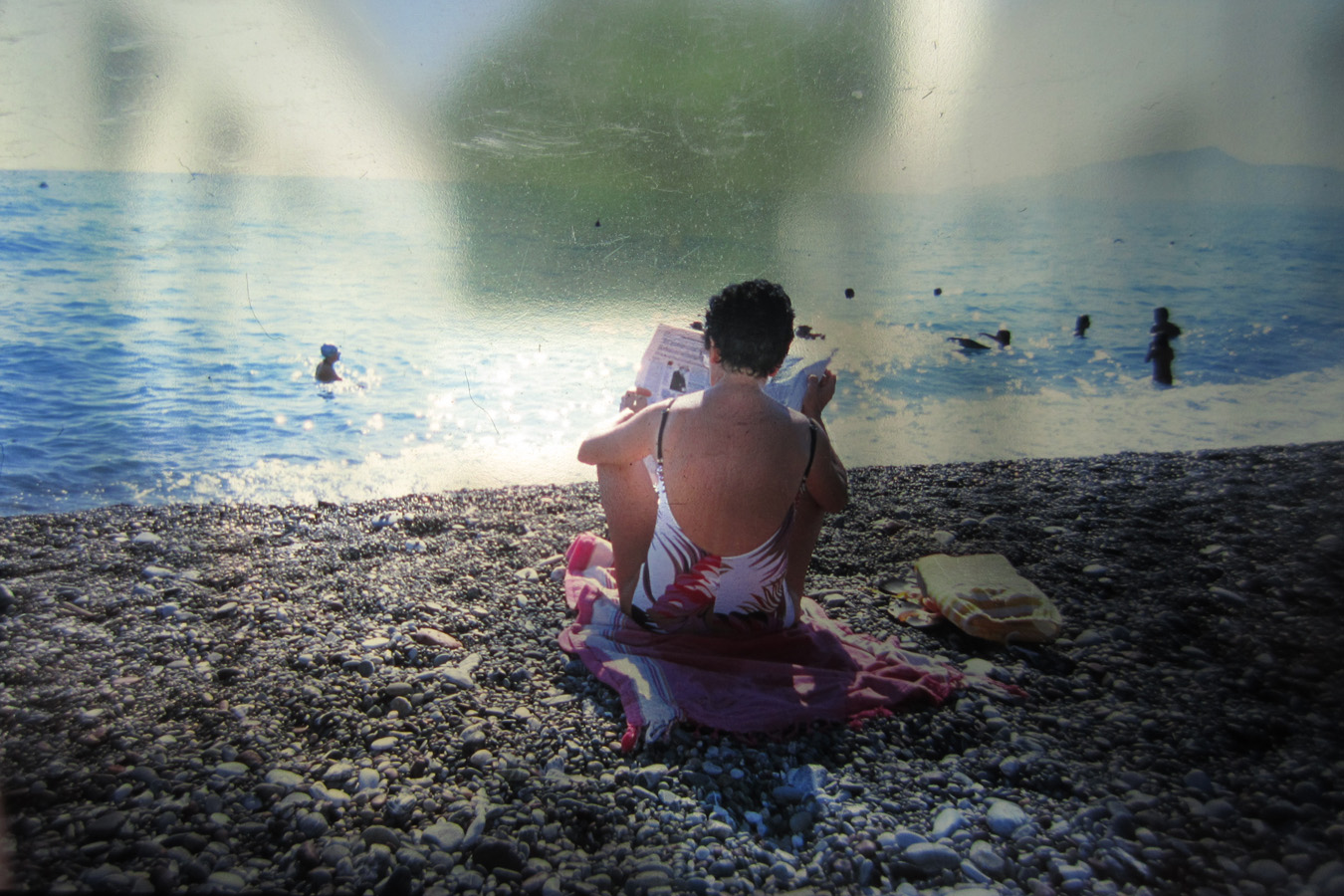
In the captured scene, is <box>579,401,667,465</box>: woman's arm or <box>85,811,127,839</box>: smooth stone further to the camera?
<box>579,401,667,465</box>: woman's arm

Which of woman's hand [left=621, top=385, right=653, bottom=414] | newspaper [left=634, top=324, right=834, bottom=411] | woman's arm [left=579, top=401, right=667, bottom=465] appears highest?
newspaper [left=634, top=324, right=834, bottom=411]

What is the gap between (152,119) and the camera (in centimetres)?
323

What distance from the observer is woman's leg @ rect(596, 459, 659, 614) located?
99.6 inches

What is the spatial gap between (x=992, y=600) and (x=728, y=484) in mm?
1174

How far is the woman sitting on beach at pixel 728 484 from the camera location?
224cm

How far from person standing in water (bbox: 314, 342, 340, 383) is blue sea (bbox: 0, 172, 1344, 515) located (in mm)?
55

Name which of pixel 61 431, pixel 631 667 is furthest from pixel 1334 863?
pixel 61 431

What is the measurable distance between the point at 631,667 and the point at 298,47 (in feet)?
10.1

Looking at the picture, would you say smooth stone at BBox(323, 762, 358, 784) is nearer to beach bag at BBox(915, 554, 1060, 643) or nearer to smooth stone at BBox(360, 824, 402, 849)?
smooth stone at BBox(360, 824, 402, 849)

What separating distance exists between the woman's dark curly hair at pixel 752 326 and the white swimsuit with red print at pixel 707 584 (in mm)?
271

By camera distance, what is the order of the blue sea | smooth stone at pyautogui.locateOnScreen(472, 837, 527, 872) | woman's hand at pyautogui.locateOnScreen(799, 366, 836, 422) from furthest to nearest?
the blue sea
woman's hand at pyautogui.locateOnScreen(799, 366, 836, 422)
smooth stone at pyautogui.locateOnScreen(472, 837, 527, 872)

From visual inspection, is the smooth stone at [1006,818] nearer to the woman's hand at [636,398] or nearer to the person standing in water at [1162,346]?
the woman's hand at [636,398]

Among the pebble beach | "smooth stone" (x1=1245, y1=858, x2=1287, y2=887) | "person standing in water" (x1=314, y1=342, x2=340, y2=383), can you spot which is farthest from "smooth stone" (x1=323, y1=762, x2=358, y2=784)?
"person standing in water" (x1=314, y1=342, x2=340, y2=383)

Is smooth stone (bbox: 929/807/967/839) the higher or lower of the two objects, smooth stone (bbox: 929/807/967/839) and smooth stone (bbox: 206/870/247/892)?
the lower
